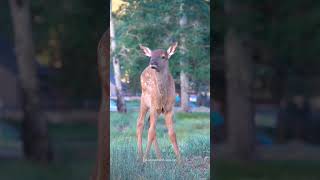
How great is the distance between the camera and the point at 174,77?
24.6 feet

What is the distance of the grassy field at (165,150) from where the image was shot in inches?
291

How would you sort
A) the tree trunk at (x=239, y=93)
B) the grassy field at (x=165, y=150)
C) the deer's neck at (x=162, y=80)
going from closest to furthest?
the grassy field at (x=165, y=150)
the deer's neck at (x=162, y=80)
the tree trunk at (x=239, y=93)

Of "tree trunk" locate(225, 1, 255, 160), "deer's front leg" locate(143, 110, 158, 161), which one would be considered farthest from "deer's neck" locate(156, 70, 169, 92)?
"tree trunk" locate(225, 1, 255, 160)

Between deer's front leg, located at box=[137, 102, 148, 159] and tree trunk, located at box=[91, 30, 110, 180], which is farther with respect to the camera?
tree trunk, located at box=[91, 30, 110, 180]

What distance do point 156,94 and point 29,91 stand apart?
6.26 ft

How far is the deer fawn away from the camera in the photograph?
A: 7.45 metres

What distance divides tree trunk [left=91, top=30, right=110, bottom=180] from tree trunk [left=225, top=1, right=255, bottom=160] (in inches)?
65.1

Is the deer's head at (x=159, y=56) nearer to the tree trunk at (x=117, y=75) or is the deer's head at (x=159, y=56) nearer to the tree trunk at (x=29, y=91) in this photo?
the tree trunk at (x=117, y=75)

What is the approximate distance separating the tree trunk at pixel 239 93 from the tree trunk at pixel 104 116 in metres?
1.65

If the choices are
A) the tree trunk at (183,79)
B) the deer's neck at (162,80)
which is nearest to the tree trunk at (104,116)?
the deer's neck at (162,80)

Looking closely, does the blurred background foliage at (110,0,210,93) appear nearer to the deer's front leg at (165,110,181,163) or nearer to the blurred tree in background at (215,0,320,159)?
the deer's front leg at (165,110,181,163)

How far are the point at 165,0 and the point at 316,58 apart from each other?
7.45 feet

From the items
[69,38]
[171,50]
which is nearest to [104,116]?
[171,50]

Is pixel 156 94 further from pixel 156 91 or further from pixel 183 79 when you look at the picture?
pixel 183 79
